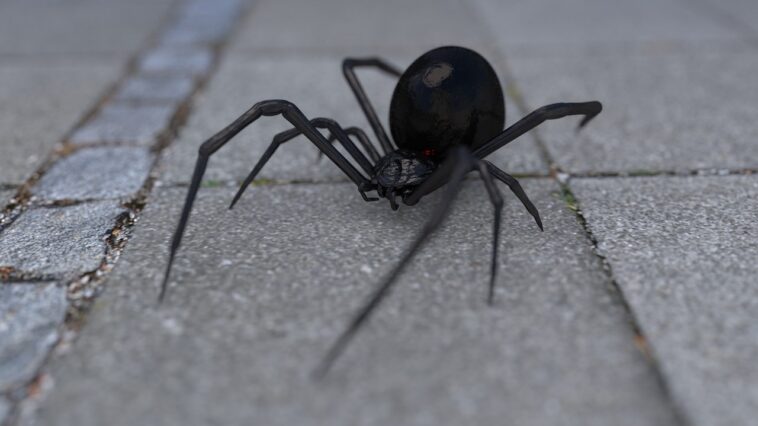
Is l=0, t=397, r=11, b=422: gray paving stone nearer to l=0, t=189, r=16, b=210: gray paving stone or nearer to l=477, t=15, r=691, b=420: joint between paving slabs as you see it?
l=0, t=189, r=16, b=210: gray paving stone

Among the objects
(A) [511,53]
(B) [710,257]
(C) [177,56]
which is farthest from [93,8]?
(B) [710,257]

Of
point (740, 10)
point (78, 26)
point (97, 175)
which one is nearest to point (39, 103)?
point (97, 175)

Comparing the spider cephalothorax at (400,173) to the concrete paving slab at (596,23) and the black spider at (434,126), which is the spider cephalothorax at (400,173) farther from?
the concrete paving slab at (596,23)

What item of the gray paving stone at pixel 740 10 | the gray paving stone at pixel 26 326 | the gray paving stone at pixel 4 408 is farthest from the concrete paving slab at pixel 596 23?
the gray paving stone at pixel 4 408

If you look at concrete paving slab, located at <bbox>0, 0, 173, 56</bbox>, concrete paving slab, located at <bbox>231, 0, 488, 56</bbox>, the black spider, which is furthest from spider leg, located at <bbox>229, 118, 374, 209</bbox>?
concrete paving slab, located at <bbox>0, 0, 173, 56</bbox>

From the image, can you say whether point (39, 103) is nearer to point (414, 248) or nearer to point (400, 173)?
point (400, 173)

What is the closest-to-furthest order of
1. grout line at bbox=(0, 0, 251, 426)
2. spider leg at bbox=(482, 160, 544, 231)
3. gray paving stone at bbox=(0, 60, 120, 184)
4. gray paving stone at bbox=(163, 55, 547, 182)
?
grout line at bbox=(0, 0, 251, 426)
spider leg at bbox=(482, 160, 544, 231)
gray paving stone at bbox=(163, 55, 547, 182)
gray paving stone at bbox=(0, 60, 120, 184)
